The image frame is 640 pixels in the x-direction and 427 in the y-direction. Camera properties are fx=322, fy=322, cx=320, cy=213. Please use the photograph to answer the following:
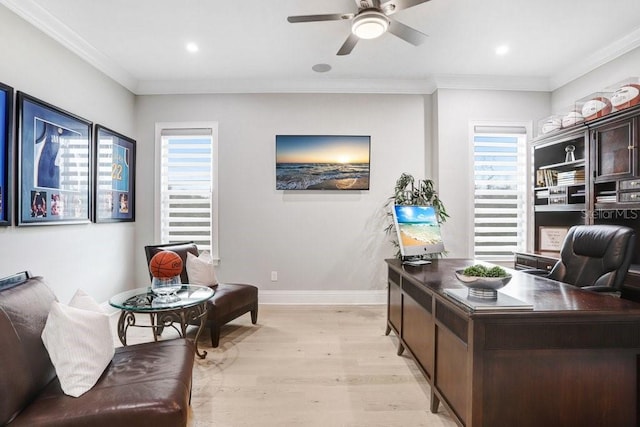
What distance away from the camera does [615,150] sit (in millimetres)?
2998

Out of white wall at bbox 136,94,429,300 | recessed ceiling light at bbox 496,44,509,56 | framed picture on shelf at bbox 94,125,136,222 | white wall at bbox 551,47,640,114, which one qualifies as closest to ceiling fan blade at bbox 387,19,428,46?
recessed ceiling light at bbox 496,44,509,56

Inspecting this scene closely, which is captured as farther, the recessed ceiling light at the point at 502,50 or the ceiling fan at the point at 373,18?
the recessed ceiling light at the point at 502,50

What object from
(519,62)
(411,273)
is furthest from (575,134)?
(411,273)

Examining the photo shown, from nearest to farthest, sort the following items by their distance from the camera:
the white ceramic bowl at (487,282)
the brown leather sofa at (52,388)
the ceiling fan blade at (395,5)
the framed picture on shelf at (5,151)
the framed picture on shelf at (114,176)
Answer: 1. the brown leather sofa at (52,388)
2. the white ceramic bowl at (487,282)
3. the ceiling fan blade at (395,5)
4. the framed picture on shelf at (5,151)
5. the framed picture on shelf at (114,176)

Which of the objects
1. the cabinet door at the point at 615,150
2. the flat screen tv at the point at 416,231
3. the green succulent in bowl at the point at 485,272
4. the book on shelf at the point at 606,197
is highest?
the cabinet door at the point at 615,150

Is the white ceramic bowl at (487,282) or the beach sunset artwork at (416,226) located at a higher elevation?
the beach sunset artwork at (416,226)

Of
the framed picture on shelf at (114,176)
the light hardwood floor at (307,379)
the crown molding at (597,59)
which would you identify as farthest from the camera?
the framed picture on shelf at (114,176)

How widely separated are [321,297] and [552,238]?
296 cm

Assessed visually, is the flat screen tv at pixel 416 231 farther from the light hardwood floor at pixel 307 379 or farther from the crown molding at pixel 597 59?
the crown molding at pixel 597 59

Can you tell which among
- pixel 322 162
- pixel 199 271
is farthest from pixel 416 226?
pixel 199 271

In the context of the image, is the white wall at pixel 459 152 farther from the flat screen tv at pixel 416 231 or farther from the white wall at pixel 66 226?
the white wall at pixel 66 226

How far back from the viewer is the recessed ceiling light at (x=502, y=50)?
11.4ft

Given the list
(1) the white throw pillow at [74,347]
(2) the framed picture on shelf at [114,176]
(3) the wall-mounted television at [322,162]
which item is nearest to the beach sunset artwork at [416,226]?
(3) the wall-mounted television at [322,162]

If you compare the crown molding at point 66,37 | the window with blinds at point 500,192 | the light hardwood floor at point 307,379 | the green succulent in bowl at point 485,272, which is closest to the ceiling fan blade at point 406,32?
the green succulent in bowl at point 485,272
